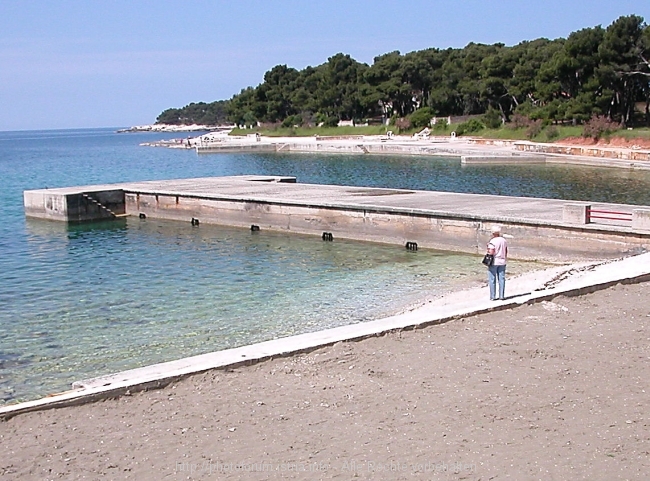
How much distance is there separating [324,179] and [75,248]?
925 inches

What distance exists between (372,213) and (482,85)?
2326 inches

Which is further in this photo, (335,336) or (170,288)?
(170,288)

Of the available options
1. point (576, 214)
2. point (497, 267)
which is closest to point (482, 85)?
point (576, 214)

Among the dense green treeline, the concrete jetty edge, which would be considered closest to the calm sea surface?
the concrete jetty edge

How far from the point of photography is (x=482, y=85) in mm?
79438

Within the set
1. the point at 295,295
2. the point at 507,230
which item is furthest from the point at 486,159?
the point at 295,295

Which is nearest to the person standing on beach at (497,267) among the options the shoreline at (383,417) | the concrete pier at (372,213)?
the shoreline at (383,417)

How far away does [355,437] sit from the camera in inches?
288

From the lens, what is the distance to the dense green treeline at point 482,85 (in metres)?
59.8

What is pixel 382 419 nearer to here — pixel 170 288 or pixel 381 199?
pixel 170 288

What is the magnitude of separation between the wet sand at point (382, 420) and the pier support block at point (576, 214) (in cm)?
940

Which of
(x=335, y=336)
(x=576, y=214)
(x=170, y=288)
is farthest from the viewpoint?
(x=576, y=214)

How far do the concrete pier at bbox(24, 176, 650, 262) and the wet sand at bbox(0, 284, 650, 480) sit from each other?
9.30m

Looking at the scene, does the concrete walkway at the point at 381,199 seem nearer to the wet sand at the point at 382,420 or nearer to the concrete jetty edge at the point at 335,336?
the concrete jetty edge at the point at 335,336
